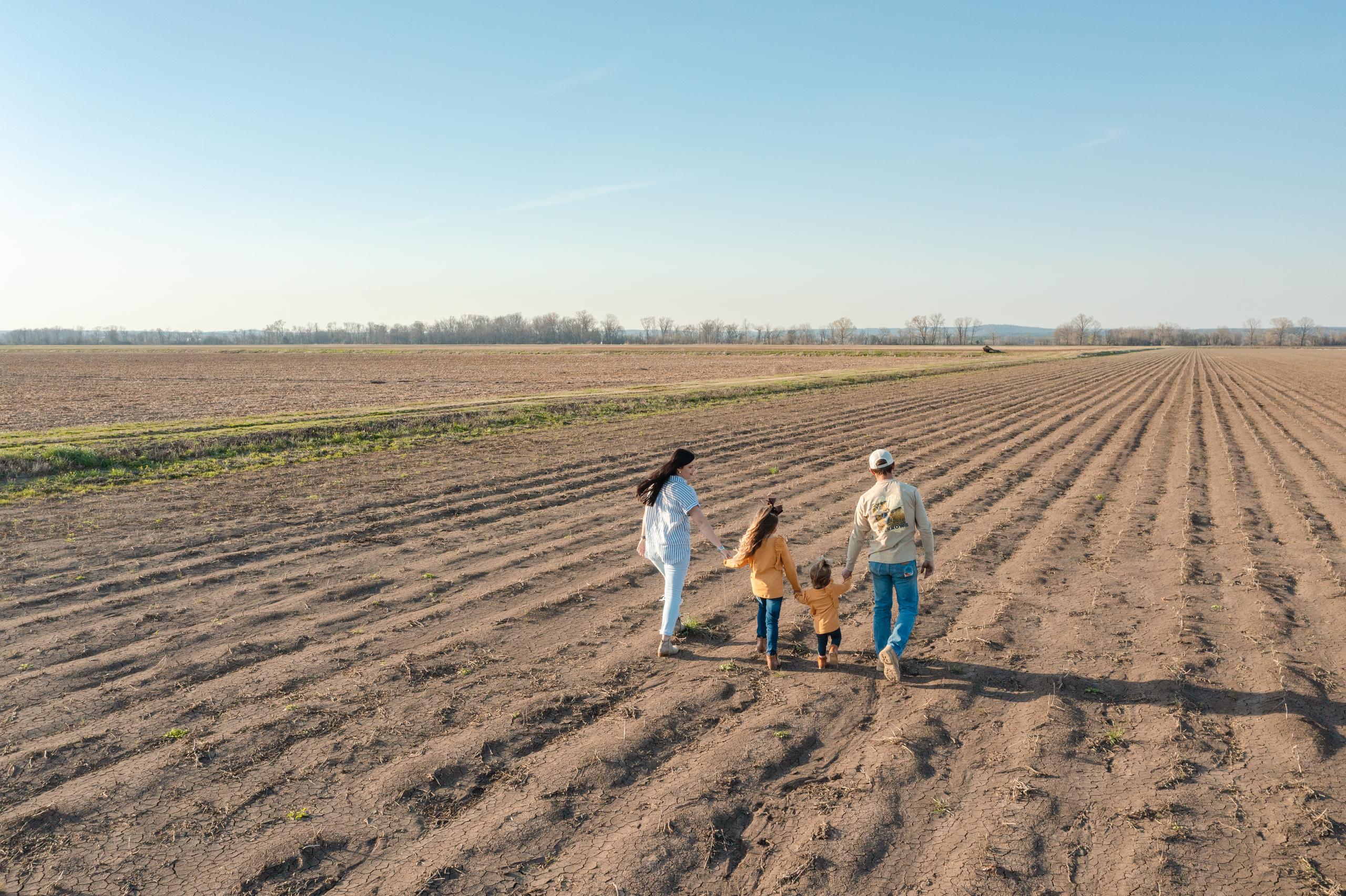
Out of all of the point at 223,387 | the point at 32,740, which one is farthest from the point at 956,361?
the point at 32,740

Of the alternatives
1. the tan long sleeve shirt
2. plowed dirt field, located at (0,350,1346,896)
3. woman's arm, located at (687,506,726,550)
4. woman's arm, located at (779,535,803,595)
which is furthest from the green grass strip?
the tan long sleeve shirt

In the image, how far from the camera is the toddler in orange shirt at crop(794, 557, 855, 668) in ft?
21.4

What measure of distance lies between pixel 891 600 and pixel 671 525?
195 centimetres

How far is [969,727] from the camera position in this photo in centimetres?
580

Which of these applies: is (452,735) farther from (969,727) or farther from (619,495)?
(619,495)

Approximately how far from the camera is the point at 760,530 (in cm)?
647

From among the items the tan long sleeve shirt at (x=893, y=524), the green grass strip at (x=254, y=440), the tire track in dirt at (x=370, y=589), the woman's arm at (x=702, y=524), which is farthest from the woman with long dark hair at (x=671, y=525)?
the green grass strip at (x=254, y=440)

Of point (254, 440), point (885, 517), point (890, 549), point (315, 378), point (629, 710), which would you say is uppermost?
point (885, 517)

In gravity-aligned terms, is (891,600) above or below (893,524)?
below

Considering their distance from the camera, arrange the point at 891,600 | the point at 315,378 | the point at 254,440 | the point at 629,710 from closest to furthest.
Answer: the point at 629,710 → the point at 891,600 → the point at 254,440 → the point at 315,378

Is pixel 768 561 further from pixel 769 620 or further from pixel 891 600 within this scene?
pixel 891 600

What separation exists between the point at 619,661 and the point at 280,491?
9.61 m

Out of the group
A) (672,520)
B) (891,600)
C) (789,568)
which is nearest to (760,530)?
(789,568)

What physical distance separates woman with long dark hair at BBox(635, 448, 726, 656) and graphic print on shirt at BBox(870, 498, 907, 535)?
1.27 meters
